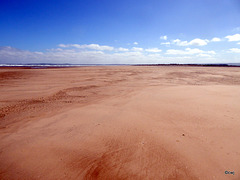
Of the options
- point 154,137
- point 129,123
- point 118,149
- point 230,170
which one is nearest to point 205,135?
point 230,170

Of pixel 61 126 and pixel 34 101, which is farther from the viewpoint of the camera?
pixel 34 101

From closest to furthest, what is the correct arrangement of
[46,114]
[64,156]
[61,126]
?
[64,156] → [61,126] → [46,114]

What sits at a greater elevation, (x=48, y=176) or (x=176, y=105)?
(x=176, y=105)

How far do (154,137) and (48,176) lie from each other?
1669 mm

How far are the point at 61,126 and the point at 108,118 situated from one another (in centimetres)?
102

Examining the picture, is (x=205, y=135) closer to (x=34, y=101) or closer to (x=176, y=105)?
(x=176, y=105)

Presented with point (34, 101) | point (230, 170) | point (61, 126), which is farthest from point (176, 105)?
point (34, 101)

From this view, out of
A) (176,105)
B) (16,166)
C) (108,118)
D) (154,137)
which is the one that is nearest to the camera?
(16,166)

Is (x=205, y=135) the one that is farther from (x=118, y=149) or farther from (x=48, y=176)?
(x=48, y=176)

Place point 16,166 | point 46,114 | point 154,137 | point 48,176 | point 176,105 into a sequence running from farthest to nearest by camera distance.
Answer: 1. point 176,105
2. point 46,114
3. point 154,137
4. point 16,166
5. point 48,176

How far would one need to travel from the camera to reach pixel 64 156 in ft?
6.36

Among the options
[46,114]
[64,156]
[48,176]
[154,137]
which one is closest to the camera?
[48,176]

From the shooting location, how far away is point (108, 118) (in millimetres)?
3135

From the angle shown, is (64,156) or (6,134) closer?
(64,156)
